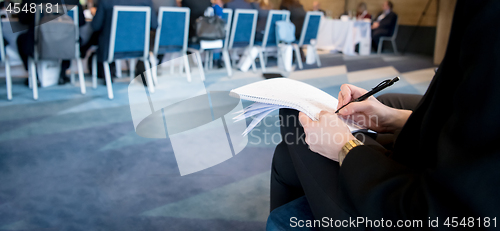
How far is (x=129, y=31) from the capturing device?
2.76 meters

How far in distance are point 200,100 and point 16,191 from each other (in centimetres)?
85

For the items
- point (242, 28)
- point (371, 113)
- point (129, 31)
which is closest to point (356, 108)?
point (371, 113)

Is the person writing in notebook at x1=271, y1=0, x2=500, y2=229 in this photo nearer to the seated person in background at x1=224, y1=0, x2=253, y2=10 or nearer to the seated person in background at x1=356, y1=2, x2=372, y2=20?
the seated person in background at x1=224, y1=0, x2=253, y2=10

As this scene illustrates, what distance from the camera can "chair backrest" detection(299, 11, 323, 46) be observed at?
171 inches

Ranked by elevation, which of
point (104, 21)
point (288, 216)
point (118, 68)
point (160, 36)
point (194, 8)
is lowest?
point (118, 68)

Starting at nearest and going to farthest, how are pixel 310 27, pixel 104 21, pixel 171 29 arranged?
pixel 104 21 → pixel 171 29 → pixel 310 27

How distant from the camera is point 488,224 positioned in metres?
0.37

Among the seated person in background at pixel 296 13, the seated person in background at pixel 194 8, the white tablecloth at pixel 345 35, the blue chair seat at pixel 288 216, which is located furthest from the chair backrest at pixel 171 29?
the white tablecloth at pixel 345 35

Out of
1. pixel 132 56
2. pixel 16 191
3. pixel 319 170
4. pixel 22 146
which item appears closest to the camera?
pixel 319 170

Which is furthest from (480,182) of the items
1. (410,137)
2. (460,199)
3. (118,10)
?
(118,10)

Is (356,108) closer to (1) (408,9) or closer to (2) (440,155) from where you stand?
(2) (440,155)

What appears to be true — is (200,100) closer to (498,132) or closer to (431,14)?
(498,132)

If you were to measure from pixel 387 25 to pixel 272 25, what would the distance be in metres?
3.51

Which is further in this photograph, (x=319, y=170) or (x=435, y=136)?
(x=319, y=170)
